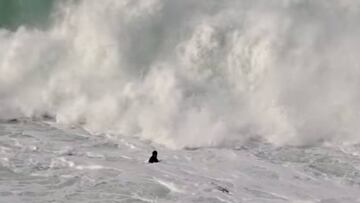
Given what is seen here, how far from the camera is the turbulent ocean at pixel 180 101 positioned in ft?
37.0

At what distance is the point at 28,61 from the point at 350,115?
8.03m

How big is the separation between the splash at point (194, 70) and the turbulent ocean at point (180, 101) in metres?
0.03

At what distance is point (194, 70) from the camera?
15758 mm

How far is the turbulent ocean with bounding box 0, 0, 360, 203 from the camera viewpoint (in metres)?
11.3

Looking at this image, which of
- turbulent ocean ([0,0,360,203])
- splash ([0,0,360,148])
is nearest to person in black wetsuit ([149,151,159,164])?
turbulent ocean ([0,0,360,203])

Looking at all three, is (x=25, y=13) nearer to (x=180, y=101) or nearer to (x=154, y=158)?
(x=180, y=101)

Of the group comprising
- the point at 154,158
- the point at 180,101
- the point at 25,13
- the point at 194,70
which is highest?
the point at 25,13

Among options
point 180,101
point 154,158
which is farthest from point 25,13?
point 154,158

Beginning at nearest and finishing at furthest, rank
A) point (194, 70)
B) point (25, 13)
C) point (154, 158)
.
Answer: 1. point (154, 158)
2. point (194, 70)
3. point (25, 13)

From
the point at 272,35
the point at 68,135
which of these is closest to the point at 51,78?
the point at 68,135

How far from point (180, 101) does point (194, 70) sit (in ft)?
3.93

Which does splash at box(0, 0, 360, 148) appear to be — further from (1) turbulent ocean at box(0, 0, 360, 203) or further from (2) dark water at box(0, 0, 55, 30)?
(2) dark water at box(0, 0, 55, 30)

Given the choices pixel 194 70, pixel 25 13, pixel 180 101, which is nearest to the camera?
pixel 180 101

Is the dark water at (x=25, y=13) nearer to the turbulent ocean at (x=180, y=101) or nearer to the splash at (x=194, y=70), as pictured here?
the turbulent ocean at (x=180, y=101)
